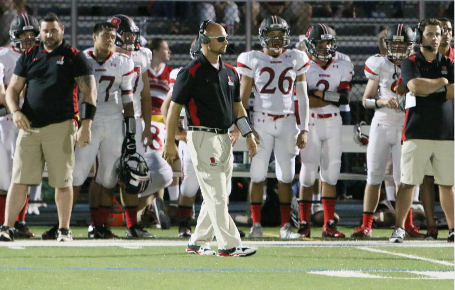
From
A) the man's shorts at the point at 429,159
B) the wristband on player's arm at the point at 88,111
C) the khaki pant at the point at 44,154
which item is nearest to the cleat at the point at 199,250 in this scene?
the khaki pant at the point at 44,154

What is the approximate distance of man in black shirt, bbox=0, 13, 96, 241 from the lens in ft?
27.8

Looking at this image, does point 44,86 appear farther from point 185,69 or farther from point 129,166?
point 185,69

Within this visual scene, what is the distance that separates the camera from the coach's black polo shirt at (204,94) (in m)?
7.30

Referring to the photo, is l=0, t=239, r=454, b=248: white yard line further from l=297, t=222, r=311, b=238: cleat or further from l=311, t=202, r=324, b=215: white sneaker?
l=311, t=202, r=324, b=215: white sneaker

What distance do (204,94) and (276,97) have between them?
2147 mm

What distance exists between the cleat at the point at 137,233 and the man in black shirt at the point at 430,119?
234cm

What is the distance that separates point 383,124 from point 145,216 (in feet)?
8.57

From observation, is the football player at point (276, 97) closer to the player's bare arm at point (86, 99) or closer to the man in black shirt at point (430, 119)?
the man in black shirt at point (430, 119)

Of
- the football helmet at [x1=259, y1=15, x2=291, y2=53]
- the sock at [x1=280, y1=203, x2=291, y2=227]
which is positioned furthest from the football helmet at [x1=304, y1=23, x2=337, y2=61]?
the sock at [x1=280, y1=203, x2=291, y2=227]

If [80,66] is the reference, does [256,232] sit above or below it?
below

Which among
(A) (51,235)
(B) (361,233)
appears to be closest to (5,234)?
(A) (51,235)

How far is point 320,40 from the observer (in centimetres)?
967

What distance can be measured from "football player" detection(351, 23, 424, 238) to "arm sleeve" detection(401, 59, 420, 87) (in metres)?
0.69

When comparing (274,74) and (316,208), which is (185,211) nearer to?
(274,74)
